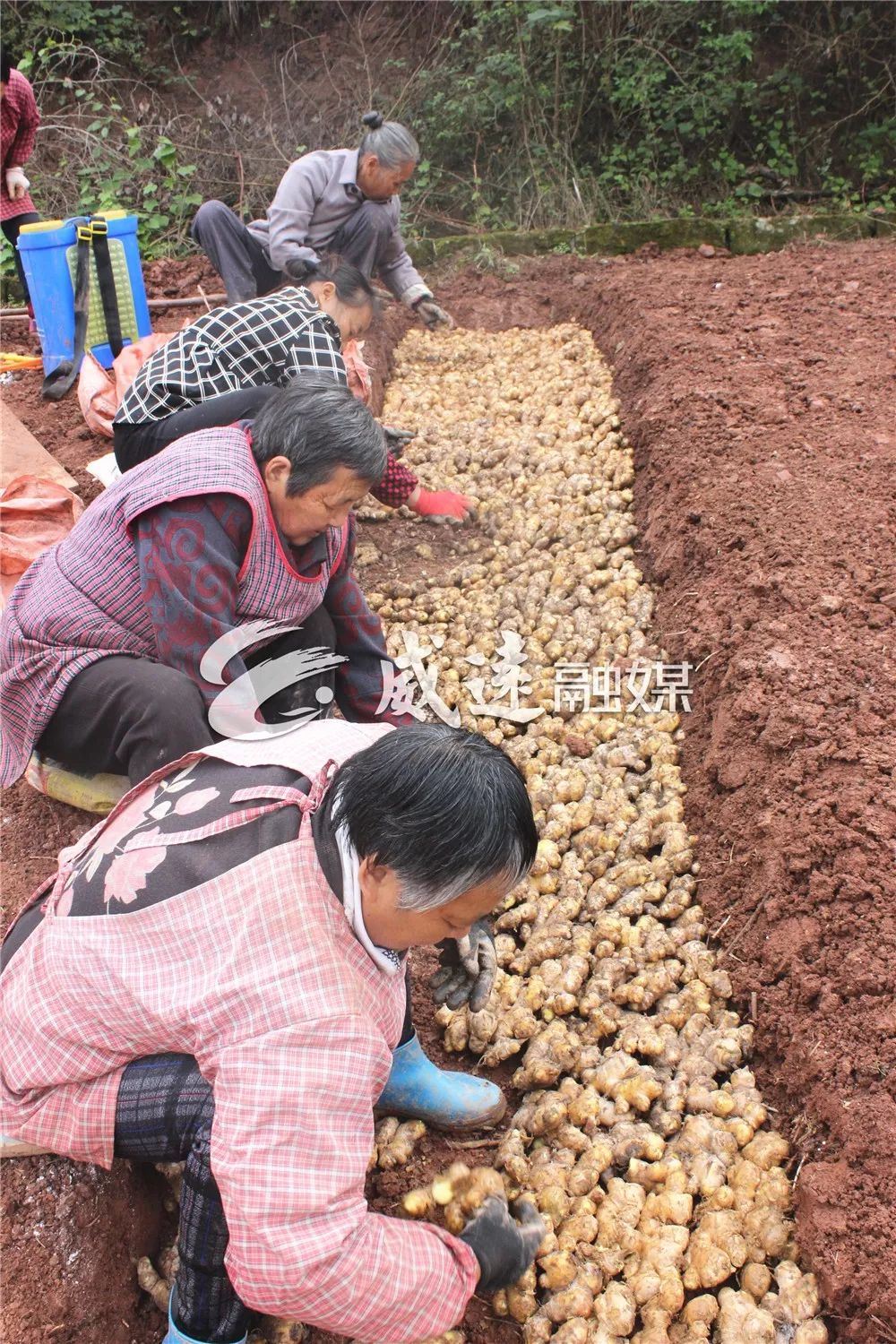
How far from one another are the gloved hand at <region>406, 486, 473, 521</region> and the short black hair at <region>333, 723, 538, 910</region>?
2.48 m

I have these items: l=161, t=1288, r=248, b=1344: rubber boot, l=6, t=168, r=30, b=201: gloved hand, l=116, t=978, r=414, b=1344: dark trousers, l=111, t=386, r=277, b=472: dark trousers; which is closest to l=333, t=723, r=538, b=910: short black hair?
l=116, t=978, r=414, b=1344: dark trousers

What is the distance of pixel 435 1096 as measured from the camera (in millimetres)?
1866

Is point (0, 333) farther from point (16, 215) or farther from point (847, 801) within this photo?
point (847, 801)

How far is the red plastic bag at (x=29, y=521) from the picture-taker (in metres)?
3.00

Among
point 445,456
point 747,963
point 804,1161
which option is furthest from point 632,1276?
point 445,456

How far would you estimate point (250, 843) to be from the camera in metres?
1.34

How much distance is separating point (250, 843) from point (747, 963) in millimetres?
1308

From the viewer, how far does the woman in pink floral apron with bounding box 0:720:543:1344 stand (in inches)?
45.6

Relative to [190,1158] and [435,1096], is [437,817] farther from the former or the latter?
[435,1096]

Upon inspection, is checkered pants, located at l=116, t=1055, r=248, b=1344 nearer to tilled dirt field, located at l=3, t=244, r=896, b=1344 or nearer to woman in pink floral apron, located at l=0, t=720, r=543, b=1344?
woman in pink floral apron, located at l=0, t=720, r=543, b=1344

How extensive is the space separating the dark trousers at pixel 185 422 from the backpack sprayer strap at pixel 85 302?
2.20 metres

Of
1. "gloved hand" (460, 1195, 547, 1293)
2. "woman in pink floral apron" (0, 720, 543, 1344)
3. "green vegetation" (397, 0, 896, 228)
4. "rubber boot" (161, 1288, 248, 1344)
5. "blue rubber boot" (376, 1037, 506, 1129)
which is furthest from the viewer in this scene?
"green vegetation" (397, 0, 896, 228)

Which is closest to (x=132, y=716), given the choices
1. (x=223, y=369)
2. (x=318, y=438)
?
(x=318, y=438)

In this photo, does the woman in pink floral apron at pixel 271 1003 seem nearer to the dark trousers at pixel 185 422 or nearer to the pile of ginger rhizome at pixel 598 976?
the pile of ginger rhizome at pixel 598 976
